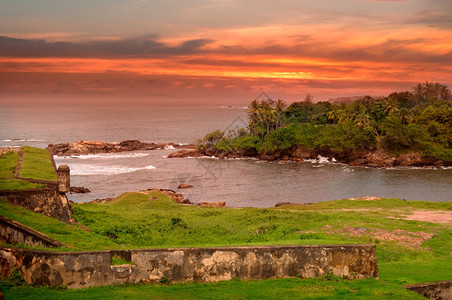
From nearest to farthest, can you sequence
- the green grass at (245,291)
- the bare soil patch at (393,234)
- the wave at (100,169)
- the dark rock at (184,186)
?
→ the green grass at (245,291)
the bare soil patch at (393,234)
the dark rock at (184,186)
the wave at (100,169)

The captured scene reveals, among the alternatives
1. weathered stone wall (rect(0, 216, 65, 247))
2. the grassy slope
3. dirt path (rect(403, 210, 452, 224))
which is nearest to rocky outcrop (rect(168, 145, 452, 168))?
dirt path (rect(403, 210, 452, 224))

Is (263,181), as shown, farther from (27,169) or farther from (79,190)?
(27,169)

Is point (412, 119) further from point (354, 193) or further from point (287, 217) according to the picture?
point (287, 217)

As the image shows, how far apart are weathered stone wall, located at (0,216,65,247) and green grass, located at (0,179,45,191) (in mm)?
5573

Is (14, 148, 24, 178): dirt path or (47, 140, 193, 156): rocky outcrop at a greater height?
(14, 148, 24, 178): dirt path

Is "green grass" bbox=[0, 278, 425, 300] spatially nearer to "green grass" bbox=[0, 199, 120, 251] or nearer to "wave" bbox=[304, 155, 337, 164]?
"green grass" bbox=[0, 199, 120, 251]

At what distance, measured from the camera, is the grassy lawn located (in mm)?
11086

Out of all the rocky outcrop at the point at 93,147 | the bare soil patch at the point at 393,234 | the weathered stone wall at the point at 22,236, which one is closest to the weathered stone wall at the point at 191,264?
the weathered stone wall at the point at 22,236

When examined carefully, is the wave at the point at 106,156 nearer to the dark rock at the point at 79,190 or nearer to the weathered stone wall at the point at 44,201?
the dark rock at the point at 79,190

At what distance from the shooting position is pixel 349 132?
82.6m

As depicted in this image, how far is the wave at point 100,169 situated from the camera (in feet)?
220

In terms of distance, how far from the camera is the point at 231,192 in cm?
5506

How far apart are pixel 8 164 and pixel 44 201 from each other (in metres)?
7.53

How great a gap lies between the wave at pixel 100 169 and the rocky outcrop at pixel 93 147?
52.2 feet
